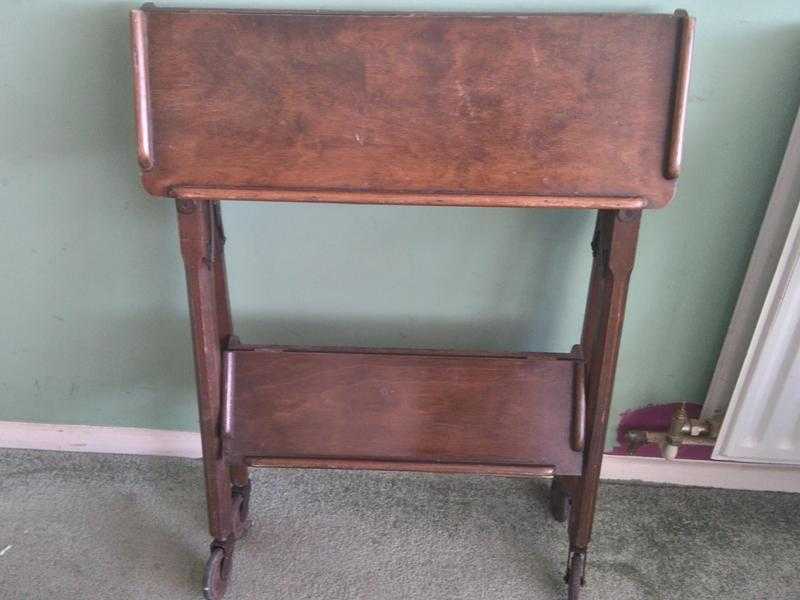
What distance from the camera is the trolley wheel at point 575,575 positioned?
1.36 meters

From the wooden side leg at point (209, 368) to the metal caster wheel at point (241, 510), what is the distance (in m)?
0.03

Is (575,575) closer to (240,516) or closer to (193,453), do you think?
(240,516)

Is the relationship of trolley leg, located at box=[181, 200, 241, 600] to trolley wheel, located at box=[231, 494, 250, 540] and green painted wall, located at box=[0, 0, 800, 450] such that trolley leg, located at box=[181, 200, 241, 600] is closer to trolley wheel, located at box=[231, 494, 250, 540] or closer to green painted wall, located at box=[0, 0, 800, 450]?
trolley wheel, located at box=[231, 494, 250, 540]

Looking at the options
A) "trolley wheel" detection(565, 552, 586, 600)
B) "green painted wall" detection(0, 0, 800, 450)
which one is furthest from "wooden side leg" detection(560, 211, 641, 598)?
"green painted wall" detection(0, 0, 800, 450)

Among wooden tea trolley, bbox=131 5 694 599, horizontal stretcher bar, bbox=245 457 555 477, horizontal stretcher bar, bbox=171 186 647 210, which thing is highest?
wooden tea trolley, bbox=131 5 694 599

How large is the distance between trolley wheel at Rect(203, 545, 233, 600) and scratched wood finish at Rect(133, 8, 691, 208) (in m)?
0.70

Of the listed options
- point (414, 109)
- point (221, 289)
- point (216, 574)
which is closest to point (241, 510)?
point (216, 574)

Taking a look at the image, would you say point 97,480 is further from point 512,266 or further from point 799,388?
point 799,388

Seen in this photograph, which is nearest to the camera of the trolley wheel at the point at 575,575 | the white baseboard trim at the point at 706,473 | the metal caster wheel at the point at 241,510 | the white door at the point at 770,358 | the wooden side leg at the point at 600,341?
the wooden side leg at the point at 600,341

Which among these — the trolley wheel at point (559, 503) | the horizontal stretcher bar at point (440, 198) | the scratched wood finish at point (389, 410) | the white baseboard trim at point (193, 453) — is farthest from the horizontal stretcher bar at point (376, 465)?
the horizontal stretcher bar at point (440, 198)

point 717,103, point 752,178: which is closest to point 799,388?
point 752,178

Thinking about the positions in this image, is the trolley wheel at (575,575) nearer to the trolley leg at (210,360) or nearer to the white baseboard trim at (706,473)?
the white baseboard trim at (706,473)

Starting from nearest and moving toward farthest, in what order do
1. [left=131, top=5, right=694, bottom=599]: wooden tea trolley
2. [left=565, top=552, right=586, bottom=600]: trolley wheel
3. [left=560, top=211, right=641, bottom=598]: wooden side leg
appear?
1. [left=131, top=5, right=694, bottom=599]: wooden tea trolley
2. [left=560, top=211, right=641, bottom=598]: wooden side leg
3. [left=565, top=552, right=586, bottom=600]: trolley wheel

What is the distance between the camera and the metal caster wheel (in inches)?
57.6
